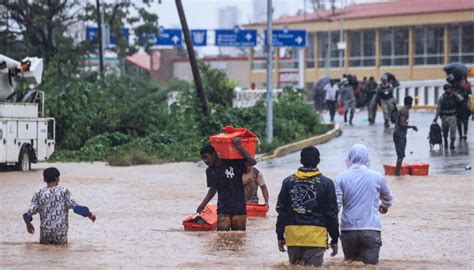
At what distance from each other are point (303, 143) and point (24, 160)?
10466 mm

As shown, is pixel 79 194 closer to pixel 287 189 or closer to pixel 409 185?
pixel 409 185

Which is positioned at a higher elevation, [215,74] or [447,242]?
[215,74]

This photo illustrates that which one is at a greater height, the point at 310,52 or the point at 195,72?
the point at 310,52

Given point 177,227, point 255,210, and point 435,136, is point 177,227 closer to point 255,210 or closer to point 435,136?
point 255,210

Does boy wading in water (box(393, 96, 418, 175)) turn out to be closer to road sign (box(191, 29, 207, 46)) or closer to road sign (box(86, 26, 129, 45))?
road sign (box(86, 26, 129, 45))

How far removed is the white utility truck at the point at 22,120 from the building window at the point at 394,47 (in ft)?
181

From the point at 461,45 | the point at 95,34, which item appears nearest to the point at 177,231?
the point at 95,34

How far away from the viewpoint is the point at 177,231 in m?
16.2

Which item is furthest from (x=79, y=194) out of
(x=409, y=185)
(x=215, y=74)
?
(x=215, y=74)

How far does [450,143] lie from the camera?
32.8 m

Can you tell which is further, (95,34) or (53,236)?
(95,34)

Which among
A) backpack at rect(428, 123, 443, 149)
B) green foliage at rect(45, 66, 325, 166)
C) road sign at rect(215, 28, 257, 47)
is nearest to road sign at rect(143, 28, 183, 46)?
road sign at rect(215, 28, 257, 47)

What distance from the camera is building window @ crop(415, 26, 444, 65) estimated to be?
8144 centimetres

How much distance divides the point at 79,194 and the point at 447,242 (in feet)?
29.8
